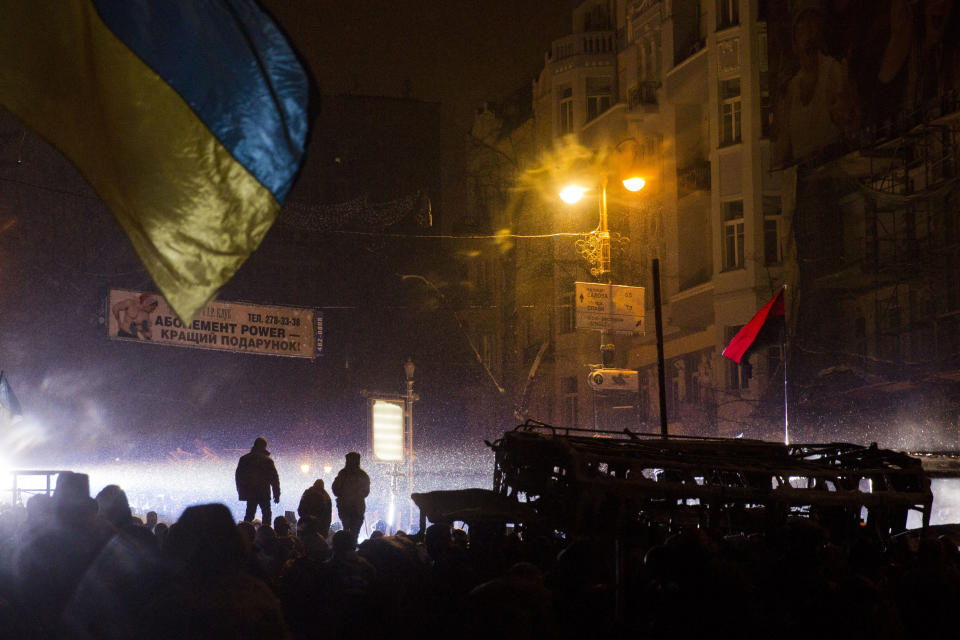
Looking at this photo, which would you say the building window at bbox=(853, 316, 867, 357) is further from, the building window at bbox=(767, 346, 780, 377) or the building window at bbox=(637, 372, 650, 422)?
the building window at bbox=(637, 372, 650, 422)

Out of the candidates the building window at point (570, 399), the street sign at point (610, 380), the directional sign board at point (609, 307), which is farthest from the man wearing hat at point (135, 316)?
the building window at point (570, 399)

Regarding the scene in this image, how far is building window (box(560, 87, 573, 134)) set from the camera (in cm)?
4916

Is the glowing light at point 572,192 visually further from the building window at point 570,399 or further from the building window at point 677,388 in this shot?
the building window at point 570,399

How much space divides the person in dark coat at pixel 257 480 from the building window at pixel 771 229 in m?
24.0

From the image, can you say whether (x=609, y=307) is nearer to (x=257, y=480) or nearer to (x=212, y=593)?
(x=257, y=480)

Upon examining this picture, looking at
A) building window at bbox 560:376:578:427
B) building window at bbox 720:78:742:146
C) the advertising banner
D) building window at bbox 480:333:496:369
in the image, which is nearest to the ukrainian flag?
the advertising banner

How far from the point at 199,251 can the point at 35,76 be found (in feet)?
3.45

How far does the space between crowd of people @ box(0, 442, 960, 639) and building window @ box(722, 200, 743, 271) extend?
1078 inches

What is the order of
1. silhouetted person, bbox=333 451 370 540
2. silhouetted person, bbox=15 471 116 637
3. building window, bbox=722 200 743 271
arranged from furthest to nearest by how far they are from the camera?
building window, bbox=722 200 743 271 → silhouetted person, bbox=333 451 370 540 → silhouetted person, bbox=15 471 116 637

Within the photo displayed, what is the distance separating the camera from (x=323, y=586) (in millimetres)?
7914

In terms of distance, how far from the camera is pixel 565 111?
49531 millimetres

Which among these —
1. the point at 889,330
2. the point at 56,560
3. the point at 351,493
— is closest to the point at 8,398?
the point at 351,493

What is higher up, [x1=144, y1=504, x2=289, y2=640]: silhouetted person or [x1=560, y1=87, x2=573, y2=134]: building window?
[x1=560, y1=87, x2=573, y2=134]: building window

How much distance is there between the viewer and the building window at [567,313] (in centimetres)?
4725
